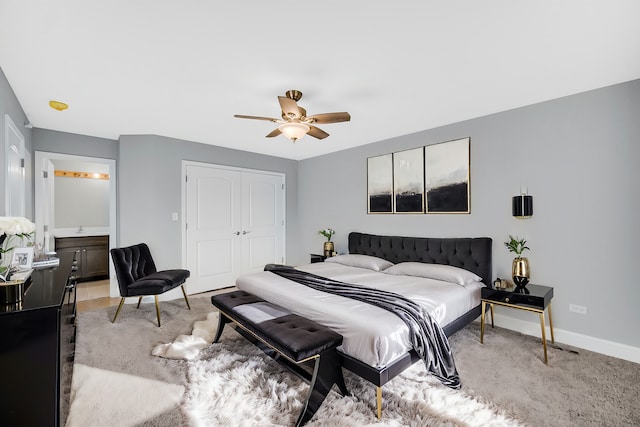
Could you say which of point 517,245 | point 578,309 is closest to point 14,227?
point 517,245

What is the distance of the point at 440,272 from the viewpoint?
323 cm

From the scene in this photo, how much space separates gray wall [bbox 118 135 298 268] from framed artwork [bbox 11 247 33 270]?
2098 millimetres

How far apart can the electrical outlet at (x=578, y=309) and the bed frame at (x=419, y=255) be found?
0.72m

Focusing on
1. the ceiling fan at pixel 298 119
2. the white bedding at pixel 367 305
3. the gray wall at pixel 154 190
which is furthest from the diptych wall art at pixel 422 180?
the gray wall at pixel 154 190

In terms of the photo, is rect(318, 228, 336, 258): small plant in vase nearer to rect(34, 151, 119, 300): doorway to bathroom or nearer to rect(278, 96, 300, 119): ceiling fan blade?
rect(278, 96, 300, 119): ceiling fan blade

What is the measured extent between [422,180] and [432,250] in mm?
966

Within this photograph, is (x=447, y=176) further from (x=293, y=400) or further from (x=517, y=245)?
(x=293, y=400)

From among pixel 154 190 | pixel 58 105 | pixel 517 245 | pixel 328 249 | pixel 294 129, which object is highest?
pixel 58 105

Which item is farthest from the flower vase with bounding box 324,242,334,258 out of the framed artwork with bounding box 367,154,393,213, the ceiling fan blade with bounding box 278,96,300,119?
the ceiling fan blade with bounding box 278,96,300,119

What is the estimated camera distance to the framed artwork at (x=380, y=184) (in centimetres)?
438

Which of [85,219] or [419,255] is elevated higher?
[85,219]

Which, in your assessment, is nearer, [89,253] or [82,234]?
[89,253]

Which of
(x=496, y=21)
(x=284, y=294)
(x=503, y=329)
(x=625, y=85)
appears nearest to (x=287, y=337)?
(x=284, y=294)

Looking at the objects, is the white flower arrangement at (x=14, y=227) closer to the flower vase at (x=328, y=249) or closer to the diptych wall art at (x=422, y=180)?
the flower vase at (x=328, y=249)
